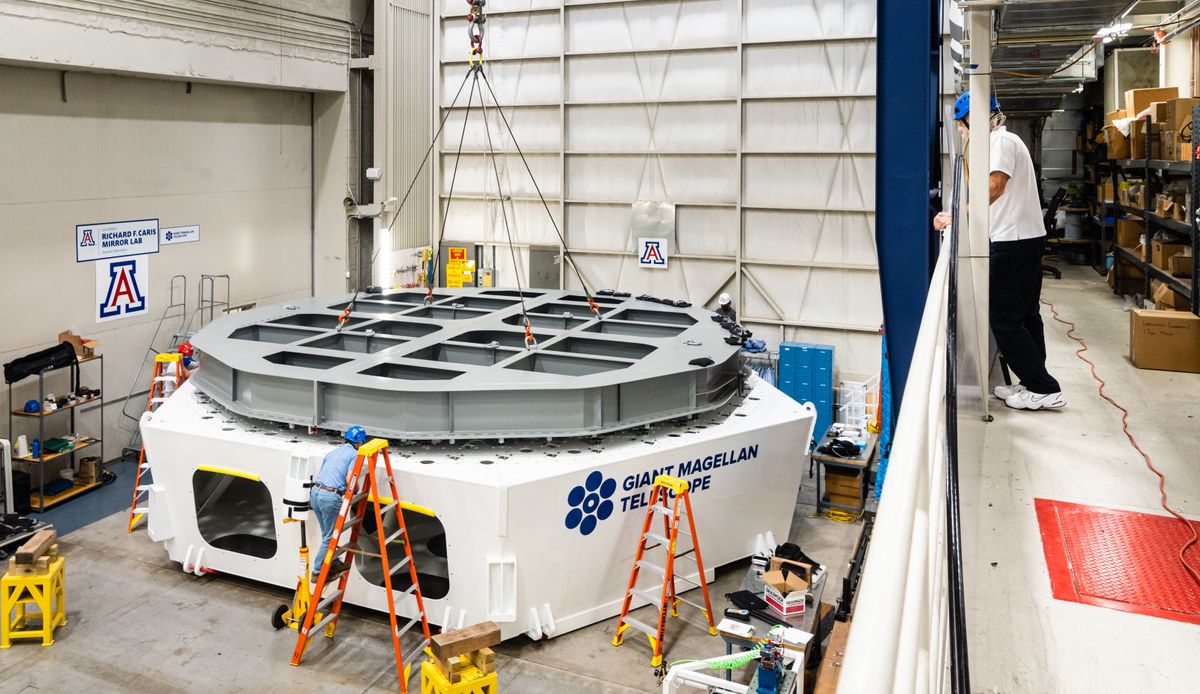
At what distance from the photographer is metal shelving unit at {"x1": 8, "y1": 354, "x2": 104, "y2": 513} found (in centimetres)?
1014

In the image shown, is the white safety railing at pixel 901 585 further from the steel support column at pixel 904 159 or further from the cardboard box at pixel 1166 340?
the cardboard box at pixel 1166 340

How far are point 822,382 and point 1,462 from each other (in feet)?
35.7

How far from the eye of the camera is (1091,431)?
185 inches

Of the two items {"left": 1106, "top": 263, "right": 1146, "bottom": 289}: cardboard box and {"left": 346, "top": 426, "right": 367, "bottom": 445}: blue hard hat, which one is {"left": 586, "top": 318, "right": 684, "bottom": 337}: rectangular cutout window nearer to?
{"left": 346, "top": 426, "right": 367, "bottom": 445}: blue hard hat

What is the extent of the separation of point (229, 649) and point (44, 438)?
17.3 ft

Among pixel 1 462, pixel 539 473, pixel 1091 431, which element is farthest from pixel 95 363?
pixel 1091 431

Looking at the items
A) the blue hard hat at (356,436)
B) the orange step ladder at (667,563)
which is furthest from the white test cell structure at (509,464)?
the blue hard hat at (356,436)

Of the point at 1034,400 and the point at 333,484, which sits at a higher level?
the point at 1034,400

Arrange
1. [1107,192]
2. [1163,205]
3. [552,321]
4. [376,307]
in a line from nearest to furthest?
[1163,205] < [552,321] < [376,307] < [1107,192]

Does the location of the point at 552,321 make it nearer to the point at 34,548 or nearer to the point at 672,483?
the point at 672,483

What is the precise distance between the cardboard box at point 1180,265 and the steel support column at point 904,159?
10.1ft

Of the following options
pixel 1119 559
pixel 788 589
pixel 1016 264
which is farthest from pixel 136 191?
pixel 1119 559

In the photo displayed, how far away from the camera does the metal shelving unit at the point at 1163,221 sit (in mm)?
6371

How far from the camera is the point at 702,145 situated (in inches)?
590
